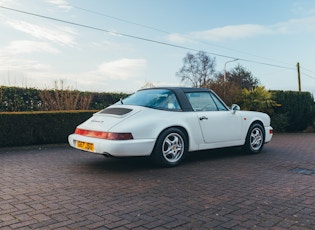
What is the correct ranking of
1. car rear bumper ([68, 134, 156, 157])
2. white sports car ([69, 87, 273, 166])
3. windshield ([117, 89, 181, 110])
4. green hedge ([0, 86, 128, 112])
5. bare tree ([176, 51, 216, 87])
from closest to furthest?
car rear bumper ([68, 134, 156, 157])
white sports car ([69, 87, 273, 166])
windshield ([117, 89, 181, 110])
green hedge ([0, 86, 128, 112])
bare tree ([176, 51, 216, 87])

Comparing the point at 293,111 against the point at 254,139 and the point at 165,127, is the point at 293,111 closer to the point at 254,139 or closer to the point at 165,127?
the point at 254,139

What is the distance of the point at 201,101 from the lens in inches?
261

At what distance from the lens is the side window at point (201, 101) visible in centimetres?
647

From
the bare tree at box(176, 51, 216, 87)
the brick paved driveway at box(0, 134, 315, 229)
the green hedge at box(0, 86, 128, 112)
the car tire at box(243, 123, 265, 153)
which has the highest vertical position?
the bare tree at box(176, 51, 216, 87)

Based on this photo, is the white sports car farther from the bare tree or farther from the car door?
the bare tree

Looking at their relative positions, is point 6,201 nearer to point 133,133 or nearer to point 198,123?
point 133,133

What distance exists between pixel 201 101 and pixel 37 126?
4872mm

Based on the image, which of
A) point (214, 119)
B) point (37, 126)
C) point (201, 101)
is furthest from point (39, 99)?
point (214, 119)

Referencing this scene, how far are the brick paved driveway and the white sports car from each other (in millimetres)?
384

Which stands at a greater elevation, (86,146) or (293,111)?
(293,111)

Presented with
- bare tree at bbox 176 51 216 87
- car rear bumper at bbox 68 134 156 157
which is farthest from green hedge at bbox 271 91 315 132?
bare tree at bbox 176 51 216 87

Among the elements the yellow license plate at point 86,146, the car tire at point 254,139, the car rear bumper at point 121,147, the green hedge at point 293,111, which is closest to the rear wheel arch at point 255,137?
the car tire at point 254,139

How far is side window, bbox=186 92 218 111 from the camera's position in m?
6.47

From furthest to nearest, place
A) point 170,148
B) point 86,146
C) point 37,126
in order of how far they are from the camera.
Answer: point 37,126 → point 170,148 → point 86,146
